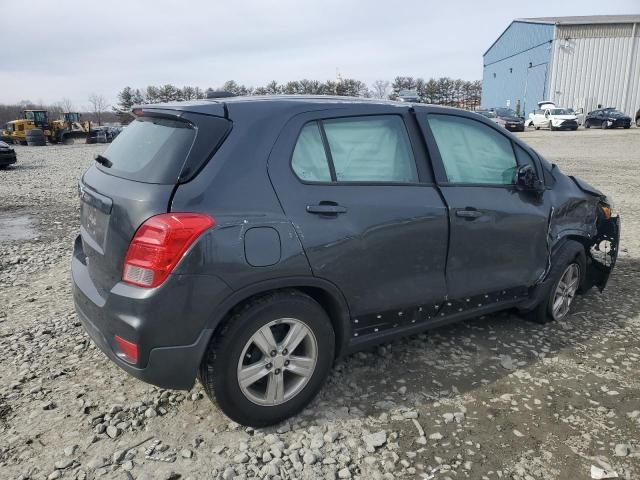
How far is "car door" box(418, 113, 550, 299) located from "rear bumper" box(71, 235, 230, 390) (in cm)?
168

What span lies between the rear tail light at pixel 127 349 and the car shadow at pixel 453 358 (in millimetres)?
1083

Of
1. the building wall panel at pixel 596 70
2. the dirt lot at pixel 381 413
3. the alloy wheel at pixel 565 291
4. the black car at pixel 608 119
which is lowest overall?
the dirt lot at pixel 381 413

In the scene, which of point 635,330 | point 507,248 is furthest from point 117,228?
point 635,330

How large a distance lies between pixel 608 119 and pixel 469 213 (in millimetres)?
38042

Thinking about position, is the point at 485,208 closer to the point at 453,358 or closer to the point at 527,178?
the point at 527,178

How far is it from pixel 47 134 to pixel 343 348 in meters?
44.5

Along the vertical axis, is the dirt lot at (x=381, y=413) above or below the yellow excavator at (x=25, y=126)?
below

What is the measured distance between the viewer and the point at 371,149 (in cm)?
302

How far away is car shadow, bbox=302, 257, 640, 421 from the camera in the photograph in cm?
307

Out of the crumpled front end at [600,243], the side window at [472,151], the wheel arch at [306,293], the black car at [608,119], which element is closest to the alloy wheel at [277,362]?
the wheel arch at [306,293]

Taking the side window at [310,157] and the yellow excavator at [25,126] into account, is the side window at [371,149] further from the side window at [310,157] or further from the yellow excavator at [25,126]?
the yellow excavator at [25,126]

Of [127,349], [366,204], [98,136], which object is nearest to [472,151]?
[366,204]

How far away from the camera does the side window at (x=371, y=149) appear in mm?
2873

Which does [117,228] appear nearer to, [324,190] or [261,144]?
[261,144]
